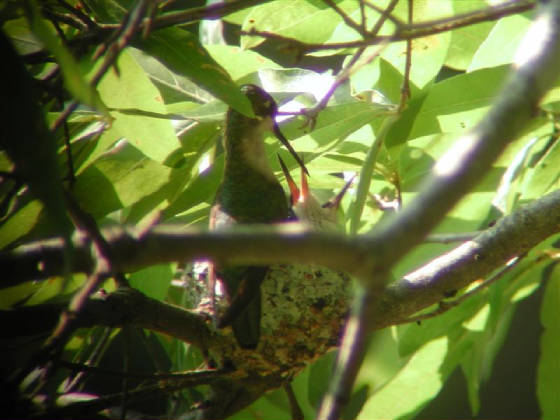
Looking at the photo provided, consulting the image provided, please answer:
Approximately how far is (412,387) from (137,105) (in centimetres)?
108

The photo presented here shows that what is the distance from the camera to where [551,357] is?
6.15ft

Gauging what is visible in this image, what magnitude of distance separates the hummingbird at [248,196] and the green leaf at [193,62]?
289 mm

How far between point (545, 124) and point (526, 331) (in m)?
2.27

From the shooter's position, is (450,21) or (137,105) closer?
(450,21)

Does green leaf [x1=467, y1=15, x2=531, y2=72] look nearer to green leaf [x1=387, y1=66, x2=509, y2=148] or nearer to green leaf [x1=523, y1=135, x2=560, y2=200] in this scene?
green leaf [x1=387, y1=66, x2=509, y2=148]

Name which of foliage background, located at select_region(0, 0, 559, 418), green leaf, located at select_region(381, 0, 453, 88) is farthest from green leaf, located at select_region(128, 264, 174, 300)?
green leaf, located at select_region(381, 0, 453, 88)

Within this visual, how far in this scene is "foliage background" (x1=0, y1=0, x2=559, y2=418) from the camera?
1.24m

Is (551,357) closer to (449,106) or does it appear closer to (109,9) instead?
(449,106)

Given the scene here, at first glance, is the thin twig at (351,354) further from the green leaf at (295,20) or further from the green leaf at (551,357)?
the green leaf at (551,357)

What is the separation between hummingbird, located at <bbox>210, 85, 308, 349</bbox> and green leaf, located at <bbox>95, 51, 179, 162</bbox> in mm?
265

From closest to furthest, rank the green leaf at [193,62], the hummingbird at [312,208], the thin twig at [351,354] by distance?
the thin twig at [351,354], the green leaf at [193,62], the hummingbird at [312,208]

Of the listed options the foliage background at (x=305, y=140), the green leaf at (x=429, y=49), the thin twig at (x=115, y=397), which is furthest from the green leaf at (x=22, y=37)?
the green leaf at (x=429, y=49)

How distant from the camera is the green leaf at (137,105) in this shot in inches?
48.5

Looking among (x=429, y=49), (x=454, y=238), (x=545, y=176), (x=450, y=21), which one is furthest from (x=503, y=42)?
(x=450, y=21)
